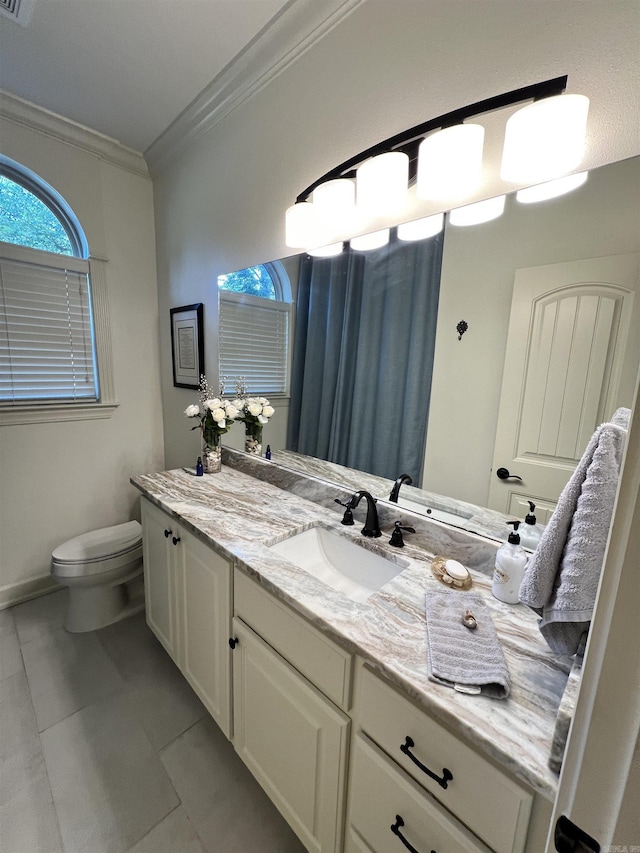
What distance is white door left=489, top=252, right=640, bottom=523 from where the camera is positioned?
2.67 feet

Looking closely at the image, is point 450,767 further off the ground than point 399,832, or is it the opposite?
point 450,767

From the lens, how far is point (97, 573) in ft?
5.94

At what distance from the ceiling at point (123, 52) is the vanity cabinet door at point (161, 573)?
1.83 metres

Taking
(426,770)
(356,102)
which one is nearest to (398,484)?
(426,770)

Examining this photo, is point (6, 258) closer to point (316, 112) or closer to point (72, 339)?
point (72, 339)

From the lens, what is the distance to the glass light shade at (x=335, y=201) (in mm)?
1169

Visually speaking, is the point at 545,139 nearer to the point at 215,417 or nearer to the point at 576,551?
the point at 576,551

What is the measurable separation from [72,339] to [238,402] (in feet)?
3.81

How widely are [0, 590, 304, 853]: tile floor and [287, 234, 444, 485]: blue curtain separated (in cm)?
120

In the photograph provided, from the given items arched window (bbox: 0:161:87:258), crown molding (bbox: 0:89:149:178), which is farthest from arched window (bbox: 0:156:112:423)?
crown molding (bbox: 0:89:149:178)

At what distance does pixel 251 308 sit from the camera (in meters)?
1.79

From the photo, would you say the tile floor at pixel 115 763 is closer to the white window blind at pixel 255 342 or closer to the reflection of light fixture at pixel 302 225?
the white window blind at pixel 255 342

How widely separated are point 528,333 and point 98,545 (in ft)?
7.16

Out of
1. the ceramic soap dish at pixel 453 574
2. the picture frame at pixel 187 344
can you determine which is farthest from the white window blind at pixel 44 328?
the ceramic soap dish at pixel 453 574
